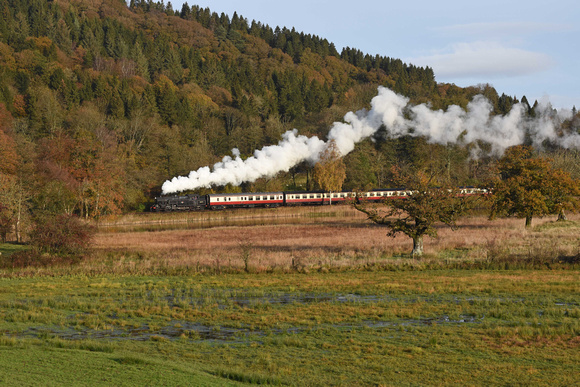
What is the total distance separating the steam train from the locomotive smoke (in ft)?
6.31

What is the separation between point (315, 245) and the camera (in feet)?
155

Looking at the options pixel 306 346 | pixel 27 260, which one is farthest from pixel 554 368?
pixel 27 260

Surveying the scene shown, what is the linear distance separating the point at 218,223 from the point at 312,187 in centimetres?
3498

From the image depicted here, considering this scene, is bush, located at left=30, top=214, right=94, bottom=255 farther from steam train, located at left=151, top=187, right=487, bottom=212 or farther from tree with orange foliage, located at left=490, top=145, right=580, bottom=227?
steam train, located at left=151, top=187, right=487, bottom=212

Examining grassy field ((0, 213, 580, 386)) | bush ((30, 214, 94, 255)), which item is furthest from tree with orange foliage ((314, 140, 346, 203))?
grassy field ((0, 213, 580, 386))

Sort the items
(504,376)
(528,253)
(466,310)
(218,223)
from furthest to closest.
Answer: (218,223), (528,253), (466,310), (504,376)

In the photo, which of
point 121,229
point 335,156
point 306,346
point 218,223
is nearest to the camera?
point 306,346

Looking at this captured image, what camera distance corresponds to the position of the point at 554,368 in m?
14.9

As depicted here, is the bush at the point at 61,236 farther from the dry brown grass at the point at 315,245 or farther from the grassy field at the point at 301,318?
the dry brown grass at the point at 315,245

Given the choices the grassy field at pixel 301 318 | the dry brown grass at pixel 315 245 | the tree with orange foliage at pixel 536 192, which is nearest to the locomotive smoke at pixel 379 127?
the dry brown grass at pixel 315 245

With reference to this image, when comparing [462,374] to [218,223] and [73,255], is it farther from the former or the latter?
[218,223]

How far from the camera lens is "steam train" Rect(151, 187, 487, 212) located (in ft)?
279

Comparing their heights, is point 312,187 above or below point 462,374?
above

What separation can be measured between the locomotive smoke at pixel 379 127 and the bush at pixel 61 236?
1548 inches
